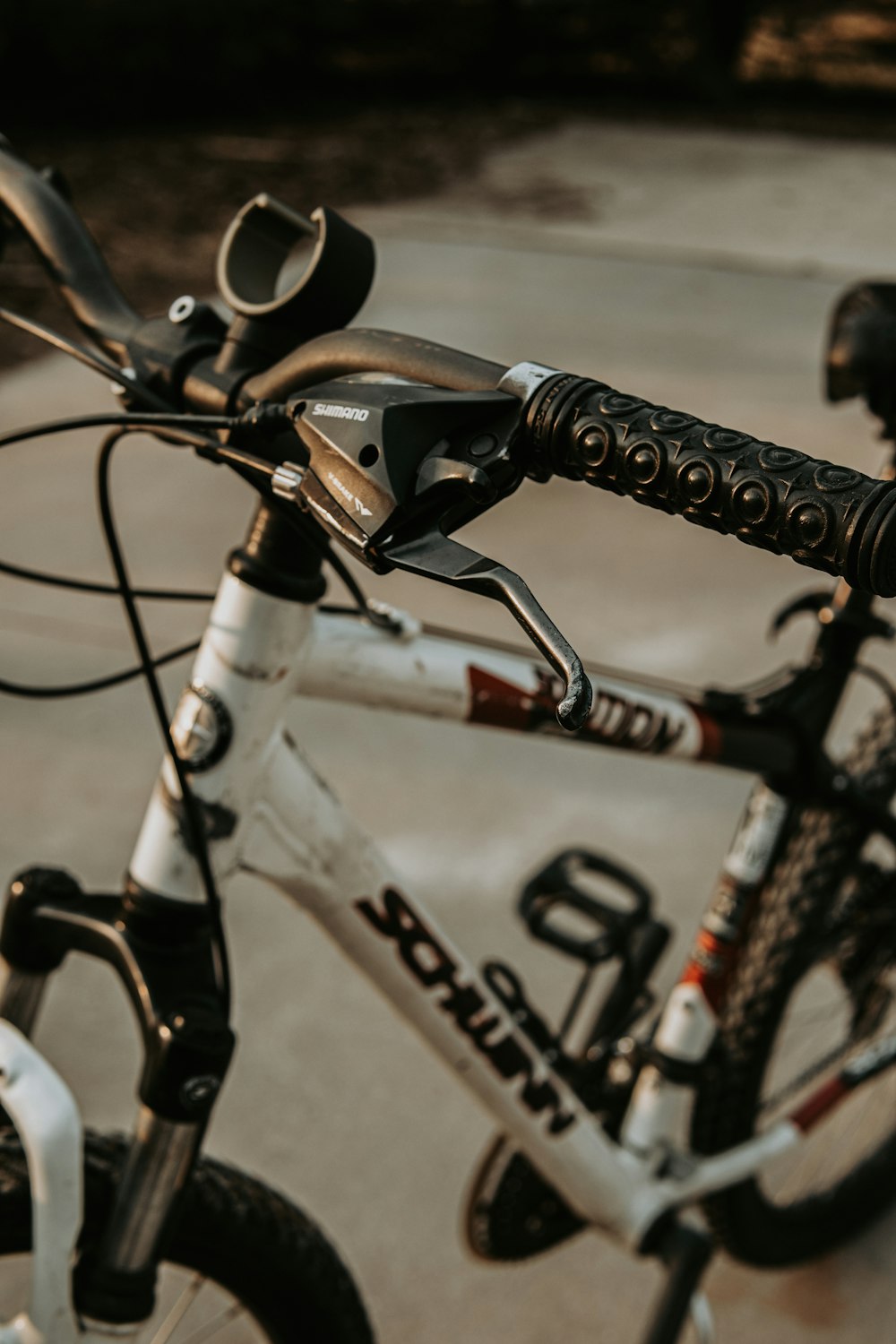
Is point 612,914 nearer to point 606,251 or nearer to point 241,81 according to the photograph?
point 606,251

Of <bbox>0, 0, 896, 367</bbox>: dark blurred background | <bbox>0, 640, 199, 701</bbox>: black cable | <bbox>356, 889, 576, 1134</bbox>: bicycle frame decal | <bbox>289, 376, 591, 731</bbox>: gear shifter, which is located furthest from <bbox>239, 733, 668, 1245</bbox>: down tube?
<bbox>0, 0, 896, 367</bbox>: dark blurred background

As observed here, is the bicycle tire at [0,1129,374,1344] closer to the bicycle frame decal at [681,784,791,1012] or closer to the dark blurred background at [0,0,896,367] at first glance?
Result: the bicycle frame decal at [681,784,791,1012]

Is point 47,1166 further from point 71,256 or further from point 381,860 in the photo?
point 71,256

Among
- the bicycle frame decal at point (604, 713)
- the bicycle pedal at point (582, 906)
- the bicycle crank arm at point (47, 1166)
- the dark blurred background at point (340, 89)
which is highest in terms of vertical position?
the dark blurred background at point (340, 89)

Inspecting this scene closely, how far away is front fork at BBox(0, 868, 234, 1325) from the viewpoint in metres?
1.04

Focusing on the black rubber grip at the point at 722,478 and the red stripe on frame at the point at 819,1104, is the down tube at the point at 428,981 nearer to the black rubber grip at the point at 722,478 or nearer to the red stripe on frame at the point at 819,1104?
the red stripe on frame at the point at 819,1104

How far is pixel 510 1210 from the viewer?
5.43 feet

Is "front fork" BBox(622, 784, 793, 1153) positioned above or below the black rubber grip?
below

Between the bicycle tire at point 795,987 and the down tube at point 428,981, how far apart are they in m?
0.17

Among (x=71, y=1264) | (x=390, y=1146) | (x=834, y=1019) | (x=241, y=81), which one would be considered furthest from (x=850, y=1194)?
(x=241, y=81)

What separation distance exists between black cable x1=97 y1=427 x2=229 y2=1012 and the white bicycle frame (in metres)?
0.02

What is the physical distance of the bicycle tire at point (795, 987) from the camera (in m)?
1.65

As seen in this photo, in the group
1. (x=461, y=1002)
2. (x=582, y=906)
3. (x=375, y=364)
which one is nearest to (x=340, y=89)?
(x=582, y=906)

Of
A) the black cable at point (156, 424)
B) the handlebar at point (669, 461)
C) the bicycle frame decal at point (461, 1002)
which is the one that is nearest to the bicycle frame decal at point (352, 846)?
the bicycle frame decal at point (461, 1002)
